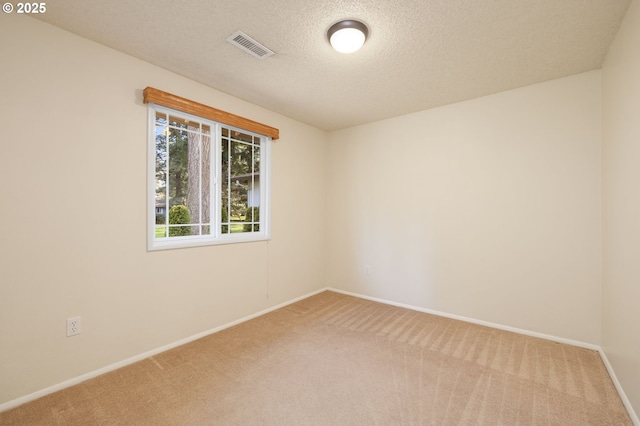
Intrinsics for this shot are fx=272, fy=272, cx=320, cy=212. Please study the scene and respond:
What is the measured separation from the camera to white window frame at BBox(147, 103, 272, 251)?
237 cm

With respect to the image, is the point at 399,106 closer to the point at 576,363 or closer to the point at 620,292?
the point at 620,292

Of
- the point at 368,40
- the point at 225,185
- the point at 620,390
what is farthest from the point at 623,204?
the point at 225,185

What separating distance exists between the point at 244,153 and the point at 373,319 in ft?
8.11

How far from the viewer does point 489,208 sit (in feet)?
9.76

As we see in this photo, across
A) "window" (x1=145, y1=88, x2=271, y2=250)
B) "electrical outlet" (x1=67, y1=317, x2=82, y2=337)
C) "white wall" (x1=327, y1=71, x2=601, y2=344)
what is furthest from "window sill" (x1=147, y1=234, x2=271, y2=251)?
"white wall" (x1=327, y1=71, x2=601, y2=344)

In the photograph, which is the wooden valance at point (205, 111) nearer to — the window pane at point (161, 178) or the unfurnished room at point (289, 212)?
the unfurnished room at point (289, 212)

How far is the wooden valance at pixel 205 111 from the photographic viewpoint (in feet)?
7.54

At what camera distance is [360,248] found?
4.02 metres

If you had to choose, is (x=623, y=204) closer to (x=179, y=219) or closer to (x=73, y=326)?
(x=179, y=219)

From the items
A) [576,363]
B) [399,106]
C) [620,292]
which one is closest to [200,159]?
[399,106]

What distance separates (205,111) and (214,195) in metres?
0.85

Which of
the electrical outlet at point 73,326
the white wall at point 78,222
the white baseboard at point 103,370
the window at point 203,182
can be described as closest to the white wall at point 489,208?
the window at point 203,182

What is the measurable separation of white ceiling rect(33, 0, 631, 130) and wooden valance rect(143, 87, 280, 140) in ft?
0.86

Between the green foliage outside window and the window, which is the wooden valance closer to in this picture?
the window
